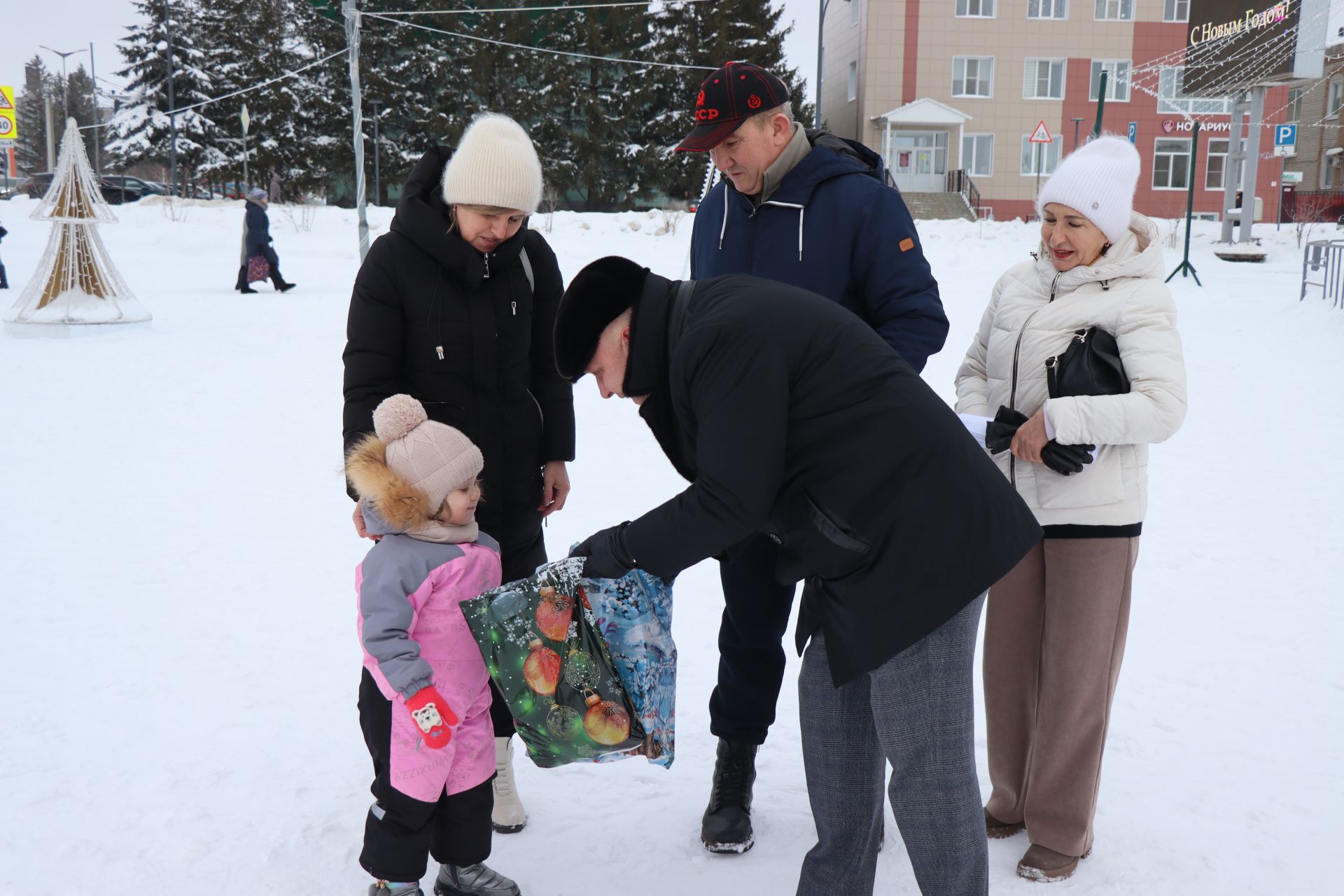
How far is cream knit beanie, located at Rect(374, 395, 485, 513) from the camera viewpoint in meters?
2.26

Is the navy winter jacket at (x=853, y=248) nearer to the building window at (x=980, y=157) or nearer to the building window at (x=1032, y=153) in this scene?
the building window at (x=1032, y=153)

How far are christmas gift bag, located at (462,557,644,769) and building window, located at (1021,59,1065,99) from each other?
37.3m

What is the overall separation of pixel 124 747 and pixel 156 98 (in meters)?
41.0

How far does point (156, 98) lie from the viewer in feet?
124

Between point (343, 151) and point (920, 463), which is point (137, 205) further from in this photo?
point (920, 463)

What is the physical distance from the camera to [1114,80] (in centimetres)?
3500

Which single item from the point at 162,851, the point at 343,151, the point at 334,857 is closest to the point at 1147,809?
the point at 334,857

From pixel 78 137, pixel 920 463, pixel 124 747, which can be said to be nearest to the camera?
pixel 920 463

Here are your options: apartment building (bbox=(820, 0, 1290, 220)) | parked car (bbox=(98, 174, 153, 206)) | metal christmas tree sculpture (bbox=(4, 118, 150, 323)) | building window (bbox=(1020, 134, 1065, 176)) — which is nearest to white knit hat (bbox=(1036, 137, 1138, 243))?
metal christmas tree sculpture (bbox=(4, 118, 150, 323))

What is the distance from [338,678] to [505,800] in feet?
3.67

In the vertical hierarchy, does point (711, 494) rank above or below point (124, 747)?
above

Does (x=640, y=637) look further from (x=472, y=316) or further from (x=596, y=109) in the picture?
(x=596, y=109)

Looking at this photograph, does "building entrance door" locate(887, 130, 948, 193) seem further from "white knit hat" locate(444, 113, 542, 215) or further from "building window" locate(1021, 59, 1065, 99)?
"white knit hat" locate(444, 113, 542, 215)

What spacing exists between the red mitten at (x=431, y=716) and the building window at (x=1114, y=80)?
3794cm
